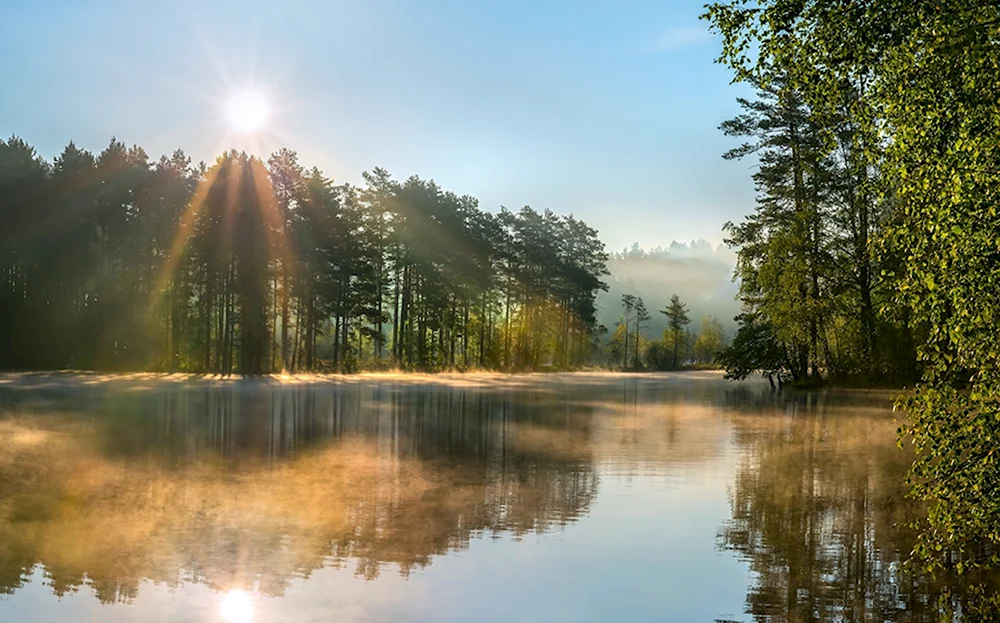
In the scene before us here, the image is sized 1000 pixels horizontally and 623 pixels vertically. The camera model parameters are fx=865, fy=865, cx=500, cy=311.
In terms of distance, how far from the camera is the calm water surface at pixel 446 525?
6.87 metres

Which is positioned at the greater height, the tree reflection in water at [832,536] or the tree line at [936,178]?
the tree line at [936,178]

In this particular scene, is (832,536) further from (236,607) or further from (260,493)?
(260,493)

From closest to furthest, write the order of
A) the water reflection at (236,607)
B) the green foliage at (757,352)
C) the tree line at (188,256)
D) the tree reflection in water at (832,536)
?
the water reflection at (236,607), the tree reflection in water at (832,536), the green foliage at (757,352), the tree line at (188,256)

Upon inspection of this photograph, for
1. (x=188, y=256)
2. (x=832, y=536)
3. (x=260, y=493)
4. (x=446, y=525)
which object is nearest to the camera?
(x=832, y=536)

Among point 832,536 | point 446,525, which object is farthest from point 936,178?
point 446,525

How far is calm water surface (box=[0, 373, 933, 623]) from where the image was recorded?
22.5ft

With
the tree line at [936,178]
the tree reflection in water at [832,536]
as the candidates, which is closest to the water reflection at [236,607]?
the tree reflection in water at [832,536]

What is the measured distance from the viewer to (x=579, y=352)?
116312mm

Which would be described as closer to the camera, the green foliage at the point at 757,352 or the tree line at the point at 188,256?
the green foliage at the point at 757,352

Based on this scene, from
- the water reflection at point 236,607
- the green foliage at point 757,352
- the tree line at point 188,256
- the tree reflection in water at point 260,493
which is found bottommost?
the water reflection at point 236,607

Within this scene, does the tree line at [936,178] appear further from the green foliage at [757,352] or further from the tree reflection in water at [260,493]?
the green foliage at [757,352]

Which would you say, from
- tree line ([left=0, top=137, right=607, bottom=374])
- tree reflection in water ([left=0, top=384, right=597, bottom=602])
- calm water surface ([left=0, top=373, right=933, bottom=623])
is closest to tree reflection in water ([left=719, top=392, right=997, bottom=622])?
calm water surface ([left=0, top=373, right=933, bottom=623])

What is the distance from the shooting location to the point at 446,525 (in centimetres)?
992

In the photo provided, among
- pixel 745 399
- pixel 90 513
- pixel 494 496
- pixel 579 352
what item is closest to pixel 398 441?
pixel 494 496
